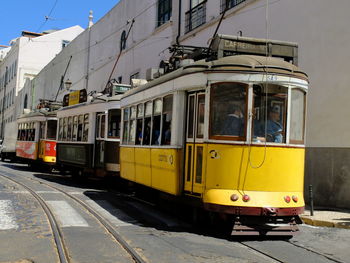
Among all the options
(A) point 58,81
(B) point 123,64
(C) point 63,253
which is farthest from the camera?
(A) point 58,81

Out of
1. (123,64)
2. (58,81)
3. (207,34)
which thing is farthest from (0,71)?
(207,34)

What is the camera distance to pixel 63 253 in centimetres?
590

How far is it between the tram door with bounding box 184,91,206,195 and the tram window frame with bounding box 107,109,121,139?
20.3 feet

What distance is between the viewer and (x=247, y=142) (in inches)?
285

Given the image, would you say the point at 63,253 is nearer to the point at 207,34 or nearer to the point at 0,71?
the point at 207,34

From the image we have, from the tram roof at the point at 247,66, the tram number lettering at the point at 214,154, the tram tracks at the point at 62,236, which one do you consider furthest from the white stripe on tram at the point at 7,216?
the tram roof at the point at 247,66

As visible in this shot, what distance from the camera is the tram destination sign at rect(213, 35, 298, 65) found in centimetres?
830

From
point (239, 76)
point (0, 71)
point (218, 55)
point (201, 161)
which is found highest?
point (0, 71)

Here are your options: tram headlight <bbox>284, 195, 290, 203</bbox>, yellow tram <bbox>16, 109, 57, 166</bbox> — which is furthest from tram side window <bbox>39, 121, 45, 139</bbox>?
tram headlight <bbox>284, 195, 290, 203</bbox>

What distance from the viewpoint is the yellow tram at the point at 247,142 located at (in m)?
7.14

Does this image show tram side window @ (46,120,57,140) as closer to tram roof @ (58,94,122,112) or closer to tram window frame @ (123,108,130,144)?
tram roof @ (58,94,122,112)

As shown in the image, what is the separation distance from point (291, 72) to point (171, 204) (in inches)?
149

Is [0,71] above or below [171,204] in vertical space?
above

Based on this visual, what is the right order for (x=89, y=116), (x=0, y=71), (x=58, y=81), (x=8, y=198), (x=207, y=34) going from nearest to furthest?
(x=8, y=198) → (x=89, y=116) → (x=207, y=34) → (x=58, y=81) → (x=0, y=71)
